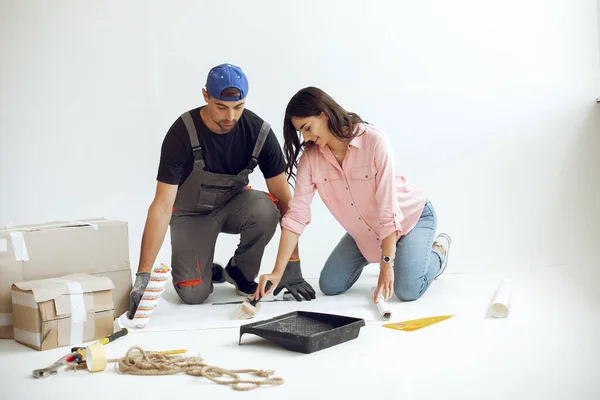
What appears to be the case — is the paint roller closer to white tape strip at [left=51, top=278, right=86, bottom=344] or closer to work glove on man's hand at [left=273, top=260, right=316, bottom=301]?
white tape strip at [left=51, top=278, right=86, bottom=344]

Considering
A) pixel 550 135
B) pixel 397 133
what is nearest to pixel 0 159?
pixel 397 133

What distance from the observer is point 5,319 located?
8.36 feet

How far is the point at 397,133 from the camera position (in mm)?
4145

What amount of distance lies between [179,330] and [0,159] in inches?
79.1

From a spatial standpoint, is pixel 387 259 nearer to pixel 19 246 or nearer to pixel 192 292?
pixel 192 292

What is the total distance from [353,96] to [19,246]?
7.15ft

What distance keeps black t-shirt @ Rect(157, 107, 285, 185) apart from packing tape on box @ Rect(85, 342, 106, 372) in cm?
91

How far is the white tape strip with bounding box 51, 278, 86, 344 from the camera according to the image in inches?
94.4

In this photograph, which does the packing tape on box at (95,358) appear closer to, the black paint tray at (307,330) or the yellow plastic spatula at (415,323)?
the black paint tray at (307,330)

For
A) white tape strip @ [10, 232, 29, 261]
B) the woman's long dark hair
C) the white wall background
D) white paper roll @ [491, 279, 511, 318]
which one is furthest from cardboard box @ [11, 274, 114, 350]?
the white wall background

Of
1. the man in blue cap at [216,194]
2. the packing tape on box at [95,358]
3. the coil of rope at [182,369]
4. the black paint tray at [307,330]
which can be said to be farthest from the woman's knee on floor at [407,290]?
the packing tape on box at [95,358]

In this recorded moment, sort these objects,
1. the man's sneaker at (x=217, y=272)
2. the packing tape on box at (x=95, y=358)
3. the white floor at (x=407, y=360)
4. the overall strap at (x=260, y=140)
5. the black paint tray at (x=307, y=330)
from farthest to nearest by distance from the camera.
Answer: the man's sneaker at (x=217, y=272), the overall strap at (x=260, y=140), the black paint tray at (x=307, y=330), the packing tape on box at (x=95, y=358), the white floor at (x=407, y=360)

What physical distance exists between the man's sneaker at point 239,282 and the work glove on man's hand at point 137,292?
0.55 meters

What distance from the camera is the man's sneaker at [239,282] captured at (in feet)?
10.7
